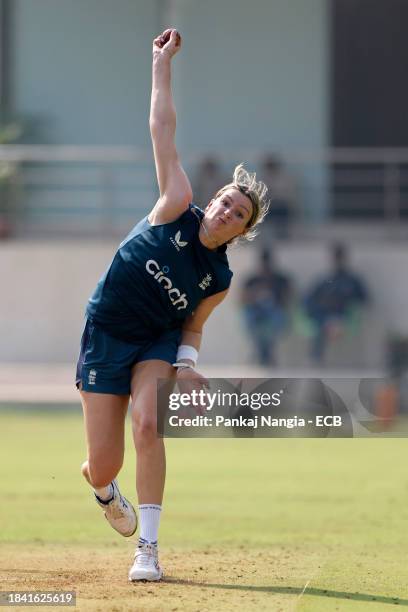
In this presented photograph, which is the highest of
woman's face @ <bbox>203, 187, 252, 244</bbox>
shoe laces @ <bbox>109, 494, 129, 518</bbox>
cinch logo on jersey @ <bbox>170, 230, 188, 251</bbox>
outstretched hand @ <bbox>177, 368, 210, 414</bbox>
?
woman's face @ <bbox>203, 187, 252, 244</bbox>

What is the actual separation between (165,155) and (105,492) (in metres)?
1.77

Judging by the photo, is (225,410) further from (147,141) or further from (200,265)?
(147,141)

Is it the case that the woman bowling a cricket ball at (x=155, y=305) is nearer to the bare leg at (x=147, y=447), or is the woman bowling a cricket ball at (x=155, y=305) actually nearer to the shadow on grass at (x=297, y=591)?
the bare leg at (x=147, y=447)

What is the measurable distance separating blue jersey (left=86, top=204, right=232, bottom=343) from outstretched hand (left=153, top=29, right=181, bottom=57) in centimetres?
80

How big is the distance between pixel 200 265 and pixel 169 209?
31cm

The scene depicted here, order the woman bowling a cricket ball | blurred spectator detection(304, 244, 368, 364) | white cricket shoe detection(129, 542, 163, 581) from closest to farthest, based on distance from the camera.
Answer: white cricket shoe detection(129, 542, 163, 581) < the woman bowling a cricket ball < blurred spectator detection(304, 244, 368, 364)

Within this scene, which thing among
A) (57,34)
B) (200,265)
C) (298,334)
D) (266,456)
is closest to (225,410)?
(200,265)

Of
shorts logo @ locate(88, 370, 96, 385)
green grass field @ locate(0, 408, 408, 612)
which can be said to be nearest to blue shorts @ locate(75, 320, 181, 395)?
shorts logo @ locate(88, 370, 96, 385)

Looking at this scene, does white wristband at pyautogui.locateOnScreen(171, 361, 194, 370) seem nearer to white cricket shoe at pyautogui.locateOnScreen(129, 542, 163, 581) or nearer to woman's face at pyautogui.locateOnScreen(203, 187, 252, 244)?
woman's face at pyautogui.locateOnScreen(203, 187, 252, 244)

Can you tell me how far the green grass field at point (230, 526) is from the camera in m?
6.36

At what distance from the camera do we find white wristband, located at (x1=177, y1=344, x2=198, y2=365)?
22.2ft

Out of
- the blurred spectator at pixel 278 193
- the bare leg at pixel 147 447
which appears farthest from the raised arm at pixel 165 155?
the blurred spectator at pixel 278 193

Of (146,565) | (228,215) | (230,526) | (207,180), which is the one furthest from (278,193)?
(146,565)

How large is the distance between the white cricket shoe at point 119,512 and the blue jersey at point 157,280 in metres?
0.95
